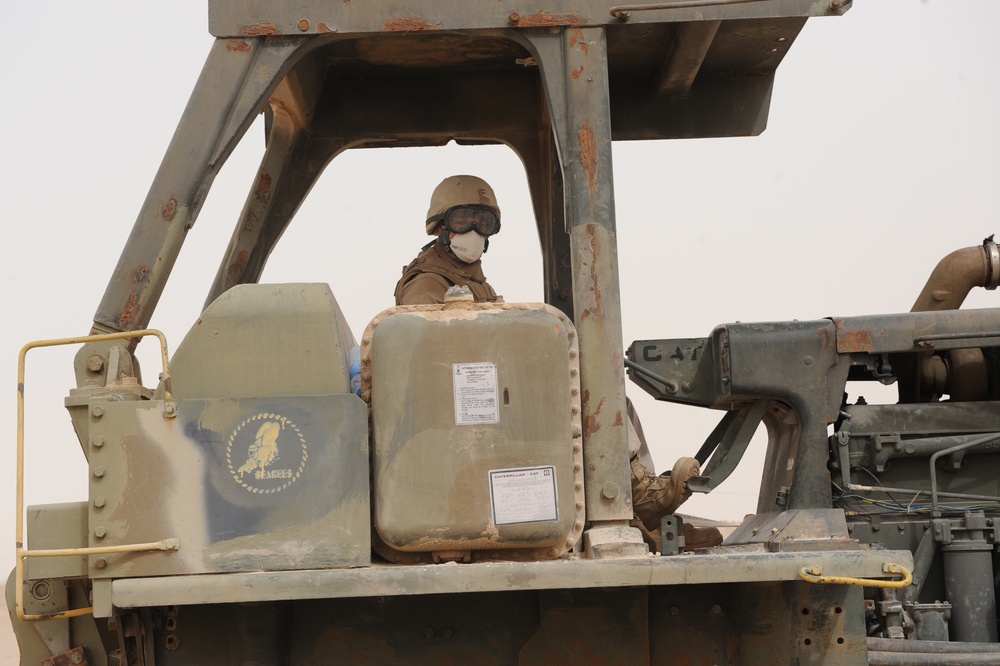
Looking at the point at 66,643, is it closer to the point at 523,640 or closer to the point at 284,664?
the point at 284,664

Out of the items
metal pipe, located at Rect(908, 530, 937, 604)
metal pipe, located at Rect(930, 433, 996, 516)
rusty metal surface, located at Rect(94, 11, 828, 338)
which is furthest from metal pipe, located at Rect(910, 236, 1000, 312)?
rusty metal surface, located at Rect(94, 11, 828, 338)

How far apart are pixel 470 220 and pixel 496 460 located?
166 centimetres

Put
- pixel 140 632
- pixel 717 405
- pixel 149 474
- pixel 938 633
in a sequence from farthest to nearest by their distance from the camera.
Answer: pixel 717 405, pixel 938 633, pixel 140 632, pixel 149 474

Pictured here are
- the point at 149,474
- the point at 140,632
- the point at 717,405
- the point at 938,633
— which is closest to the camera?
the point at 149,474

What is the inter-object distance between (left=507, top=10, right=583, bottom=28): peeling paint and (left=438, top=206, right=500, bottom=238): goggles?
1149mm

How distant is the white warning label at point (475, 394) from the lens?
12.8ft

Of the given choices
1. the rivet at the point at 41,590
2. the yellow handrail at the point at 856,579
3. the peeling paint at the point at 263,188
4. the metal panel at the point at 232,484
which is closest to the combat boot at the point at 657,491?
the yellow handrail at the point at 856,579

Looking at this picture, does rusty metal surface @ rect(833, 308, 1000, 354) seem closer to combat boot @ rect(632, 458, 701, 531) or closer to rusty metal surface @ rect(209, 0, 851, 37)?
combat boot @ rect(632, 458, 701, 531)

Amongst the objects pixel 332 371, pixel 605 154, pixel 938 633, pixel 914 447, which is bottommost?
pixel 938 633

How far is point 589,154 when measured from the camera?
4312 millimetres

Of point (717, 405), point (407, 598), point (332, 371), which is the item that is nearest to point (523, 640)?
point (407, 598)

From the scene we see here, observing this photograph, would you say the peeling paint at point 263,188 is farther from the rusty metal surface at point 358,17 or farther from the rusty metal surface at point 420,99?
the rusty metal surface at point 358,17

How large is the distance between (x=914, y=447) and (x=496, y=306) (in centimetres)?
199

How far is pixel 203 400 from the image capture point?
151 inches
